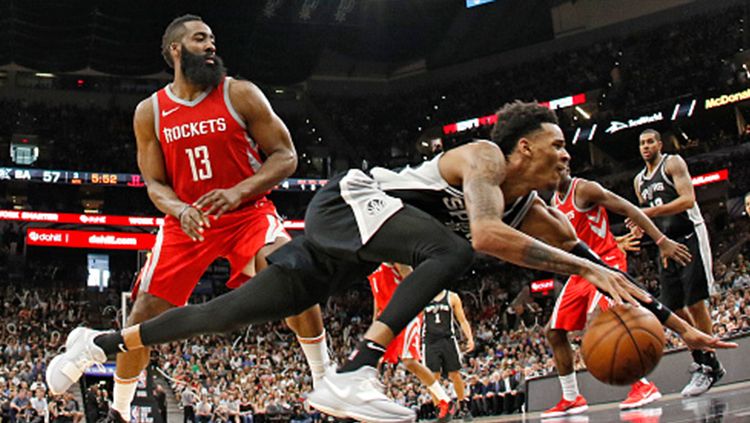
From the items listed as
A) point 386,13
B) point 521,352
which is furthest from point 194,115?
point 386,13

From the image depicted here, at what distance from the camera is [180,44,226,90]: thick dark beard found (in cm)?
517

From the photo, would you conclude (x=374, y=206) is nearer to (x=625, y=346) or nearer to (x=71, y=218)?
(x=625, y=346)

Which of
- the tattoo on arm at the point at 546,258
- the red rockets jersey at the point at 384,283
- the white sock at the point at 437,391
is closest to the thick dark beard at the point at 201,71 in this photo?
the tattoo on arm at the point at 546,258

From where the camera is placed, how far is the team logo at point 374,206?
12.2ft

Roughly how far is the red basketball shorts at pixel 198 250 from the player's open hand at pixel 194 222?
0.31 m

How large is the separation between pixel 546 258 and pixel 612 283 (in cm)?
28

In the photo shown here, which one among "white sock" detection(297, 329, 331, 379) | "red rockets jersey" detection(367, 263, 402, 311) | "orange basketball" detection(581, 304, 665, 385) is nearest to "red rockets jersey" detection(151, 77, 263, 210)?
"white sock" detection(297, 329, 331, 379)

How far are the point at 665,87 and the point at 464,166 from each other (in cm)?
2484

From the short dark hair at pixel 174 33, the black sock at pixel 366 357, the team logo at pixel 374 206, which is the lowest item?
the black sock at pixel 366 357

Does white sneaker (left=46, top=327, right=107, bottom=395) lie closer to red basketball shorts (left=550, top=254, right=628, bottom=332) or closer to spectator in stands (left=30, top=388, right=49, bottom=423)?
red basketball shorts (left=550, top=254, right=628, bottom=332)

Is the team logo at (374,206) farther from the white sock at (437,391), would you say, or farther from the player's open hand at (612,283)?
the white sock at (437,391)

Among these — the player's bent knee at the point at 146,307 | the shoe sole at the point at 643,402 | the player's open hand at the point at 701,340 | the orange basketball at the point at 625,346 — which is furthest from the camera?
the shoe sole at the point at 643,402

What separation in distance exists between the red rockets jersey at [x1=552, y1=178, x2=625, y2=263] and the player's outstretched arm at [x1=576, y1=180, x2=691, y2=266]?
0.29 feet

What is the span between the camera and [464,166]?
11.9ft
